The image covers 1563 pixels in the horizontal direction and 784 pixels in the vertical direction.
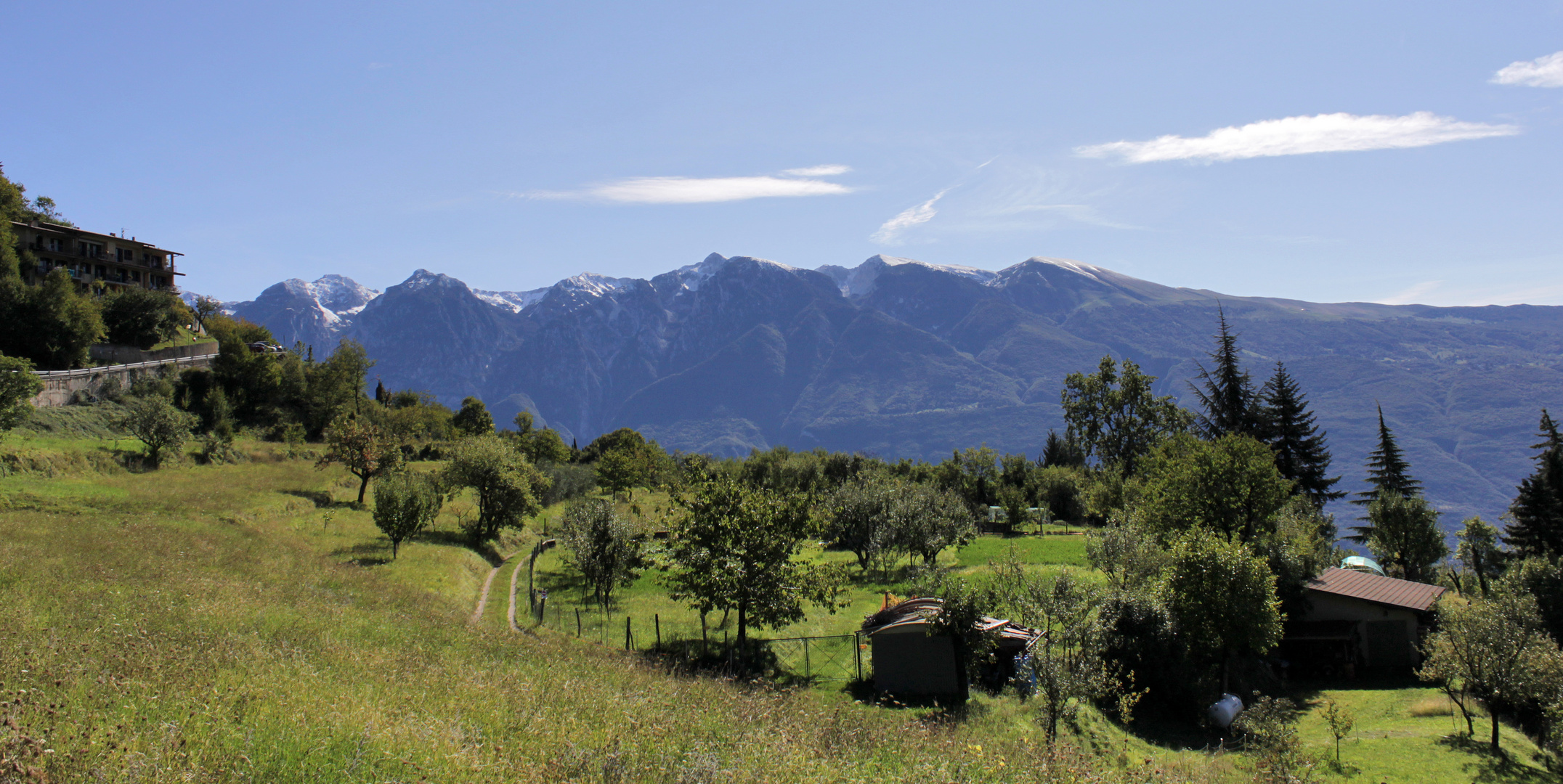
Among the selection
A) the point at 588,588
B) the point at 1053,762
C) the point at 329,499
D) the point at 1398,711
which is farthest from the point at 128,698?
the point at 329,499

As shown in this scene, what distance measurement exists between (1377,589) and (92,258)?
125 meters

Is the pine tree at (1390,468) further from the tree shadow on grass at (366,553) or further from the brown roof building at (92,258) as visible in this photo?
the brown roof building at (92,258)

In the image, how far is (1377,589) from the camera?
125 ft

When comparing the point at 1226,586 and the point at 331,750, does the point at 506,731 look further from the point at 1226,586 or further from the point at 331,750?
the point at 1226,586

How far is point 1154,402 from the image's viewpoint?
79.8m

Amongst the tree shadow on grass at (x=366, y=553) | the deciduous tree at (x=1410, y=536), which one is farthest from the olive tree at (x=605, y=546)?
the deciduous tree at (x=1410, y=536)

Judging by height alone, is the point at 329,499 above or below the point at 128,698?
below

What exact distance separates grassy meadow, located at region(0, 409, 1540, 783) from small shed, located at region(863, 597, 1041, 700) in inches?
57.4

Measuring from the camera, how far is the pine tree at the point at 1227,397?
69688 millimetres

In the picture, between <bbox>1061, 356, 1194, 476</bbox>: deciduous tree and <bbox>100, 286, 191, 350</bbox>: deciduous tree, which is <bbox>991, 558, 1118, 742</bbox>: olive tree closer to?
<bbox>1061, 356, 1194, 476</bbox>: deciduous tree

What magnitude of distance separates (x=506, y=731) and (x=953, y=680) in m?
19.0

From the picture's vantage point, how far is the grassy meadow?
853 centimetres

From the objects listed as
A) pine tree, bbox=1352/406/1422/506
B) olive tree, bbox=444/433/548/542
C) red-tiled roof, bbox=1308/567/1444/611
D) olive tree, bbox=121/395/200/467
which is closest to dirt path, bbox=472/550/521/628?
olive tree, bbox=444/433/548/542

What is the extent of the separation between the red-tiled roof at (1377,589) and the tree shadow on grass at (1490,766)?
471 inches
